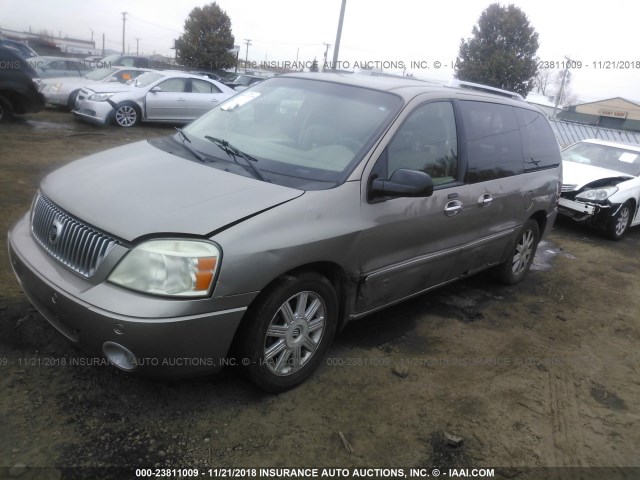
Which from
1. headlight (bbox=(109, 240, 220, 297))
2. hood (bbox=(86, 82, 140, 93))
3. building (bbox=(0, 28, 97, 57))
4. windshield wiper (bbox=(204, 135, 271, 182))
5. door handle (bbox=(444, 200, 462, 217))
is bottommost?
building (bbox=(0, 28, 97, 57))

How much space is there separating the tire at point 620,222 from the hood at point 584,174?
572 millimetres

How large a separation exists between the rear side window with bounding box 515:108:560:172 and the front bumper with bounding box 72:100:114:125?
10.2m

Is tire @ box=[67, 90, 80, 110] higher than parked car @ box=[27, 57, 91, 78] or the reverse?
the reverse

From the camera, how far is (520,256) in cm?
527

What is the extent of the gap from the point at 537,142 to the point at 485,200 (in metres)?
1.35

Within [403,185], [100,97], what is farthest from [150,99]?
[403,185]

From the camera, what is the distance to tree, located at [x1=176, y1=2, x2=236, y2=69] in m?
32.6

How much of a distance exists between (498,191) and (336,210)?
1940 mm

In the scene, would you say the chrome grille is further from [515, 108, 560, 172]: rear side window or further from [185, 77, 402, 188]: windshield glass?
[515, 108, 560, 172]: rear side window

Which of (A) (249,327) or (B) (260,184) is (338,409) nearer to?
(A) (249,327)

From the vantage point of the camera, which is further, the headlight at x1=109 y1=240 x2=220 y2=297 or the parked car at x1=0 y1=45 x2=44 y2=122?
the parked car at x1=0 y1=45 x2=44 y2=122

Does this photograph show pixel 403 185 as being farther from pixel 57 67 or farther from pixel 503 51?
pixel 503 51

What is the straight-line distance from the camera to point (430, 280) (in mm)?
3924

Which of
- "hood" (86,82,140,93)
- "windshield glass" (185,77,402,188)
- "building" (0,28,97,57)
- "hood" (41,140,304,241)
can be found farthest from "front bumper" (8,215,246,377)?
"building" (0,28,97,57)
